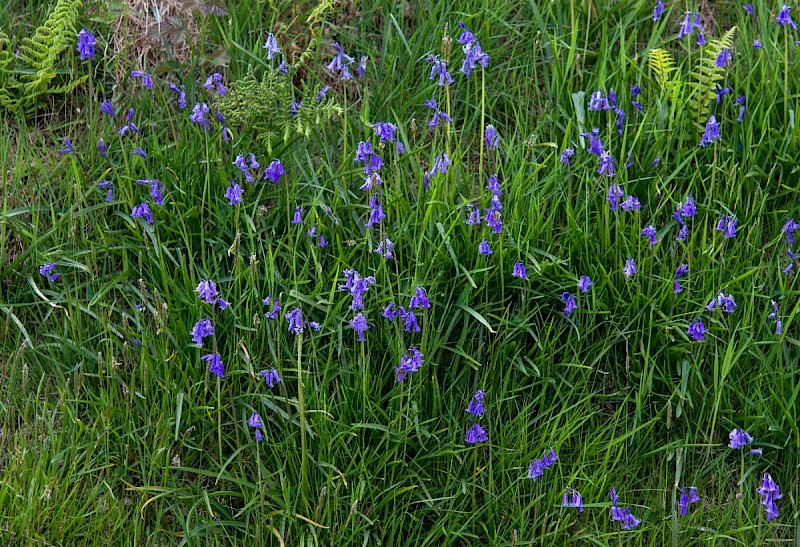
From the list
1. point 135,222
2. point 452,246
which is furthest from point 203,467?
point 452,246

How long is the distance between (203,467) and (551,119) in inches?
87.8

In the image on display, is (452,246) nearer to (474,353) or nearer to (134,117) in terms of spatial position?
(474,353)

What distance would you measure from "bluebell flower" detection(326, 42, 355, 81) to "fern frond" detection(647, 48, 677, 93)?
1422 mm

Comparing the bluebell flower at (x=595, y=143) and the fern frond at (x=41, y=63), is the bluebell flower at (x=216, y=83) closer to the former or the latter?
the fern frond at (x=41, y=63)

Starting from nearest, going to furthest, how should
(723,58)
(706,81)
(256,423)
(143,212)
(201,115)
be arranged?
(256,423), (143,212), (201,115), (723,58), (706,81)

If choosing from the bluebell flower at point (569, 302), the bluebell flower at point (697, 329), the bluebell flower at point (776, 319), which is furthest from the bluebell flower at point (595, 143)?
the bluebell flower at point (776, 319)

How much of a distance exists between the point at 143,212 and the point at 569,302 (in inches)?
70.4

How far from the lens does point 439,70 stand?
4.22 m

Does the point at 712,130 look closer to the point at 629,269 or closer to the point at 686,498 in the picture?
the point at 629,269

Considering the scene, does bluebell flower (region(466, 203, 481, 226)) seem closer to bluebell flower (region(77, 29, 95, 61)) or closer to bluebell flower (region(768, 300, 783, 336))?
bluebell flower (region(768, 300, 783, 336))

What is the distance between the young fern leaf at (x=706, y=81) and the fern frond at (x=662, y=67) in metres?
0.10

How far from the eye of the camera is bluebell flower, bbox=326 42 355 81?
4215 mm

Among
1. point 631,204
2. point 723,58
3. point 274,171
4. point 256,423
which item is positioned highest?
point 723,58

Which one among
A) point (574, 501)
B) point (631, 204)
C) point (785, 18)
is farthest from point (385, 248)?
point (785, 18)
